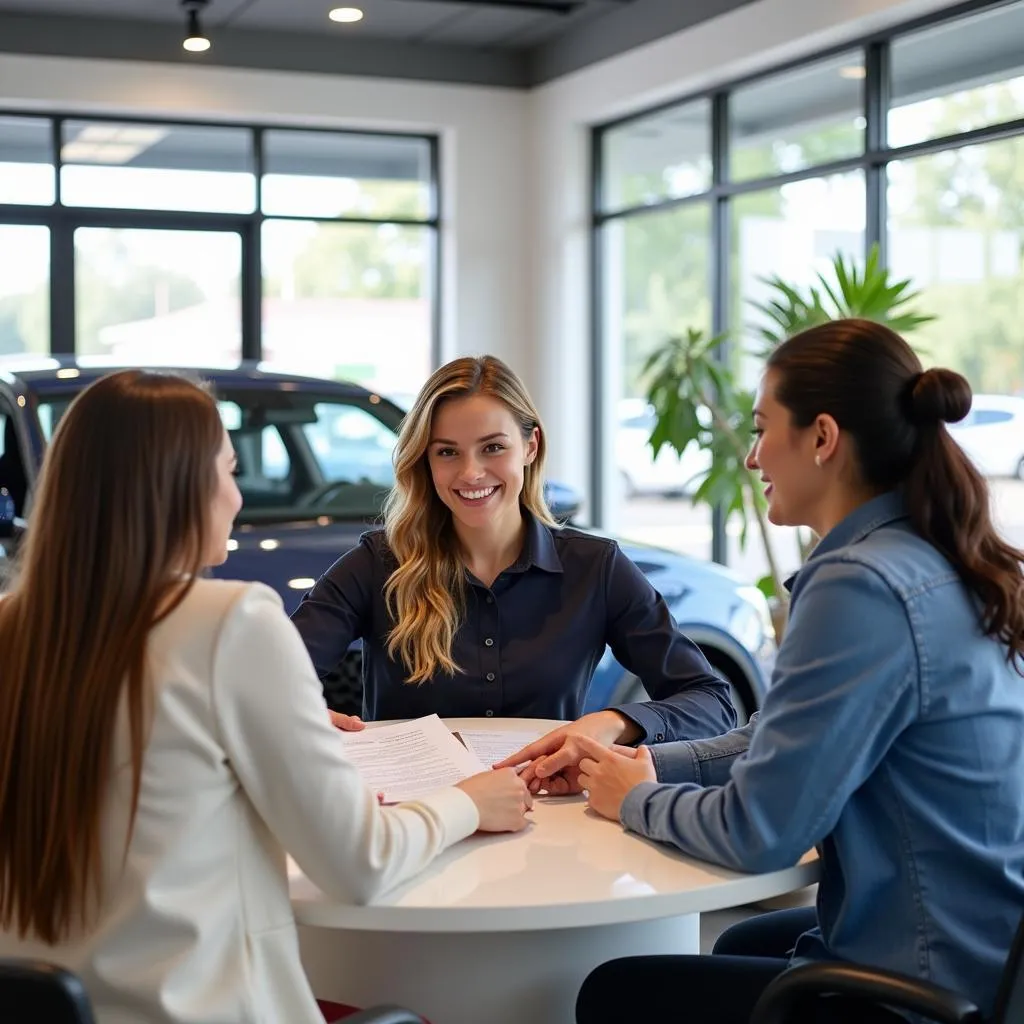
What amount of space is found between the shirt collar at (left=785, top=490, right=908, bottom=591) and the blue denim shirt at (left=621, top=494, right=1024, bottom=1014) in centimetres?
5

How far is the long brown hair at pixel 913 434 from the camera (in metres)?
1.65

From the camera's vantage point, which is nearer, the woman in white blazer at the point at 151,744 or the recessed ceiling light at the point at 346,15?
the woman in white blazer at the point at 151,744

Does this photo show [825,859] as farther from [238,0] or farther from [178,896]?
[238,0]

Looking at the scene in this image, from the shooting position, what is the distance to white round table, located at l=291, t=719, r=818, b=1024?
1567mm

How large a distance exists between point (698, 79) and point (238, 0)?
2330 millimetres

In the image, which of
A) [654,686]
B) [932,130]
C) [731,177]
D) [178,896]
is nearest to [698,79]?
[731,177]

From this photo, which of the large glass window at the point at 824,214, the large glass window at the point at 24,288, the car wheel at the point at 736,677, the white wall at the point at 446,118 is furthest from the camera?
the large glass window at the point at 24,288

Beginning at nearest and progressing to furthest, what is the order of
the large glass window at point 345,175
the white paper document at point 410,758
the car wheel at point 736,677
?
the white paper document at point 410,758 → the car wheel at point 736,677 → the large glass window at point 345,175

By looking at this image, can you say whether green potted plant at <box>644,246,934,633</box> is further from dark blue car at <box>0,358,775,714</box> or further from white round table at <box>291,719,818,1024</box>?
white round table at <box>291,719,818,1024</box>

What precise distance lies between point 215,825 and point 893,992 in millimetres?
679

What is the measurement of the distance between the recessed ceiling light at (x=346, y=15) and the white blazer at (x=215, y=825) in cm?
669

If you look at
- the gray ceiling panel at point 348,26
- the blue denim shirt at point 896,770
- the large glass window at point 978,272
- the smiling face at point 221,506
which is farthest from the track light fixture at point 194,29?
the blue denim shirt at point 896,770

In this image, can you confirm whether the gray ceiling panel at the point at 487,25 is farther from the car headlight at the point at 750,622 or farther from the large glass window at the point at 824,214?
the car headlight at the point at 750,622

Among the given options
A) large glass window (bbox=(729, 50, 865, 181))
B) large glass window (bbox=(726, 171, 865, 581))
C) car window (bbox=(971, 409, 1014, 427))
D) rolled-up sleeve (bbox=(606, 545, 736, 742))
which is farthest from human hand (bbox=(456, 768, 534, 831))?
large glass window (bbox=(729, 50, 865, 181))
